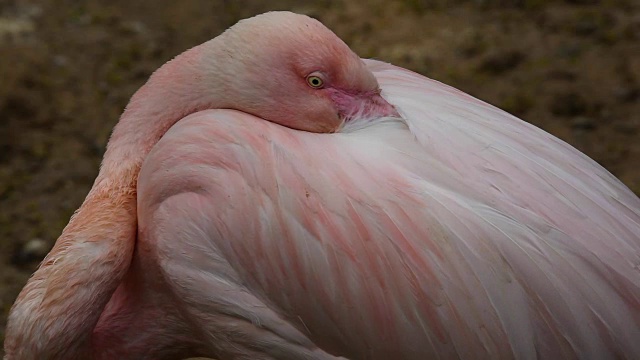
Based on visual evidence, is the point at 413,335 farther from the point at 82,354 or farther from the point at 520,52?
the point at 520,52

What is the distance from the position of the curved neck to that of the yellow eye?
1.08 feet

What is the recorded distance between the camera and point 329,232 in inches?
95.7

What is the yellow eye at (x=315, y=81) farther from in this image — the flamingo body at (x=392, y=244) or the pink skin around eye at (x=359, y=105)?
the flamingo body at (x=392, y=244)

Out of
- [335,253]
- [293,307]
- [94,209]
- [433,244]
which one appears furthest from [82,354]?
[433,244]

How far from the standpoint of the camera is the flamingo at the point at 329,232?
2.41m

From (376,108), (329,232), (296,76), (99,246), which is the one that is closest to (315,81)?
(296,76)

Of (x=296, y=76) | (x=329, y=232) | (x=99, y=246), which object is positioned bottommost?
(x=99, y=246)

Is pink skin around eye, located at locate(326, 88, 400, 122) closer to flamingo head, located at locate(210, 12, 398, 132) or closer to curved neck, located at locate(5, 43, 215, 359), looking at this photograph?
flamingo head, located at locate(210, 12, 398, 132)

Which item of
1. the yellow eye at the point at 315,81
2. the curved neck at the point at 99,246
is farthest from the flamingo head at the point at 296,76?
the curved neck at the point at 99,246

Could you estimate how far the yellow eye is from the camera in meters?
2.64

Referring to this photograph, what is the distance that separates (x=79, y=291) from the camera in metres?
2.61

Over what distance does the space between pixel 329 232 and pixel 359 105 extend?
443 mm

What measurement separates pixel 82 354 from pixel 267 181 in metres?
0.79

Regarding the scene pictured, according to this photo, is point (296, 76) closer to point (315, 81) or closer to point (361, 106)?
point (315, 81)
